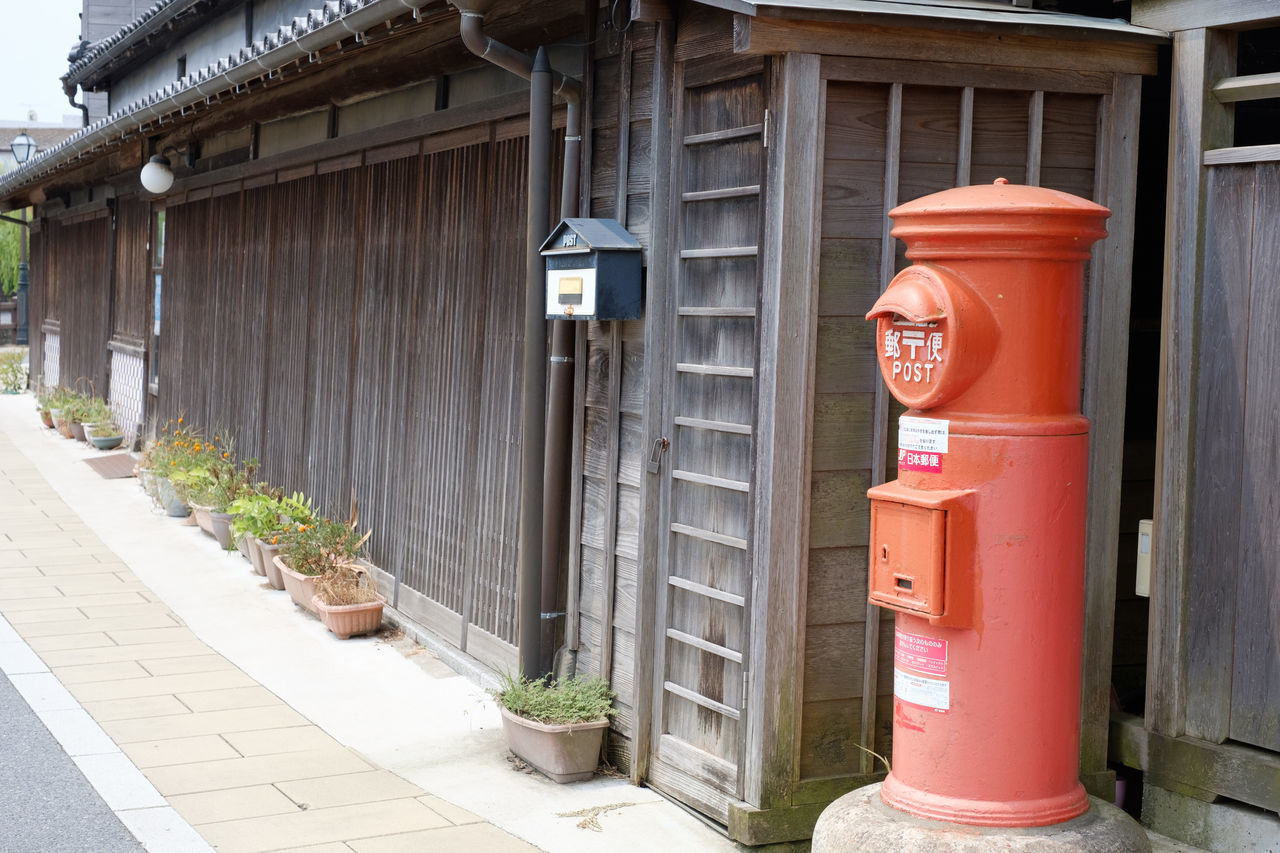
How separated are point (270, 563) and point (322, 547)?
2.74 feet

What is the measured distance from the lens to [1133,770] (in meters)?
5.48

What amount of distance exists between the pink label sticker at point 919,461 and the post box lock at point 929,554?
74mm

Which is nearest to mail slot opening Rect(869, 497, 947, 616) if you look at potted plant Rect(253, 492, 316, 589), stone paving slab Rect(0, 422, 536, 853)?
stone paving slab Rect(0, 422, 536, 853)

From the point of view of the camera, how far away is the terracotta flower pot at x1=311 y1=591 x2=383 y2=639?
8.30 m

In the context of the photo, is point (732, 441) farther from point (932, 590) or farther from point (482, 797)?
point (482, 797)

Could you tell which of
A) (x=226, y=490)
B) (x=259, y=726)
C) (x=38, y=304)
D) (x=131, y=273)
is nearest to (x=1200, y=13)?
(x=259, y=726)

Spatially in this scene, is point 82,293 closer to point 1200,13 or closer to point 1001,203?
point 1200,13

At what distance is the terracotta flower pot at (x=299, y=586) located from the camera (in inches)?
346

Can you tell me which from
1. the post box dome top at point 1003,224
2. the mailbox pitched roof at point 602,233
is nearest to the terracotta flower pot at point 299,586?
the mailbox pitched roof at point 602,233

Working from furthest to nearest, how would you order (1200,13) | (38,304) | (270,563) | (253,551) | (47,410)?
(38,304), (47,410), (253,551), (270,563), (1200,13)

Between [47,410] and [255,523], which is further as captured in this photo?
[47,410]

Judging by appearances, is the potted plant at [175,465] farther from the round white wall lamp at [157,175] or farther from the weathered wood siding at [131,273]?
the weathered wood siding at [131,273]

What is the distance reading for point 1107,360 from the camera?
16.7 ft

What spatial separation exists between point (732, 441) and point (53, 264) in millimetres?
21050
